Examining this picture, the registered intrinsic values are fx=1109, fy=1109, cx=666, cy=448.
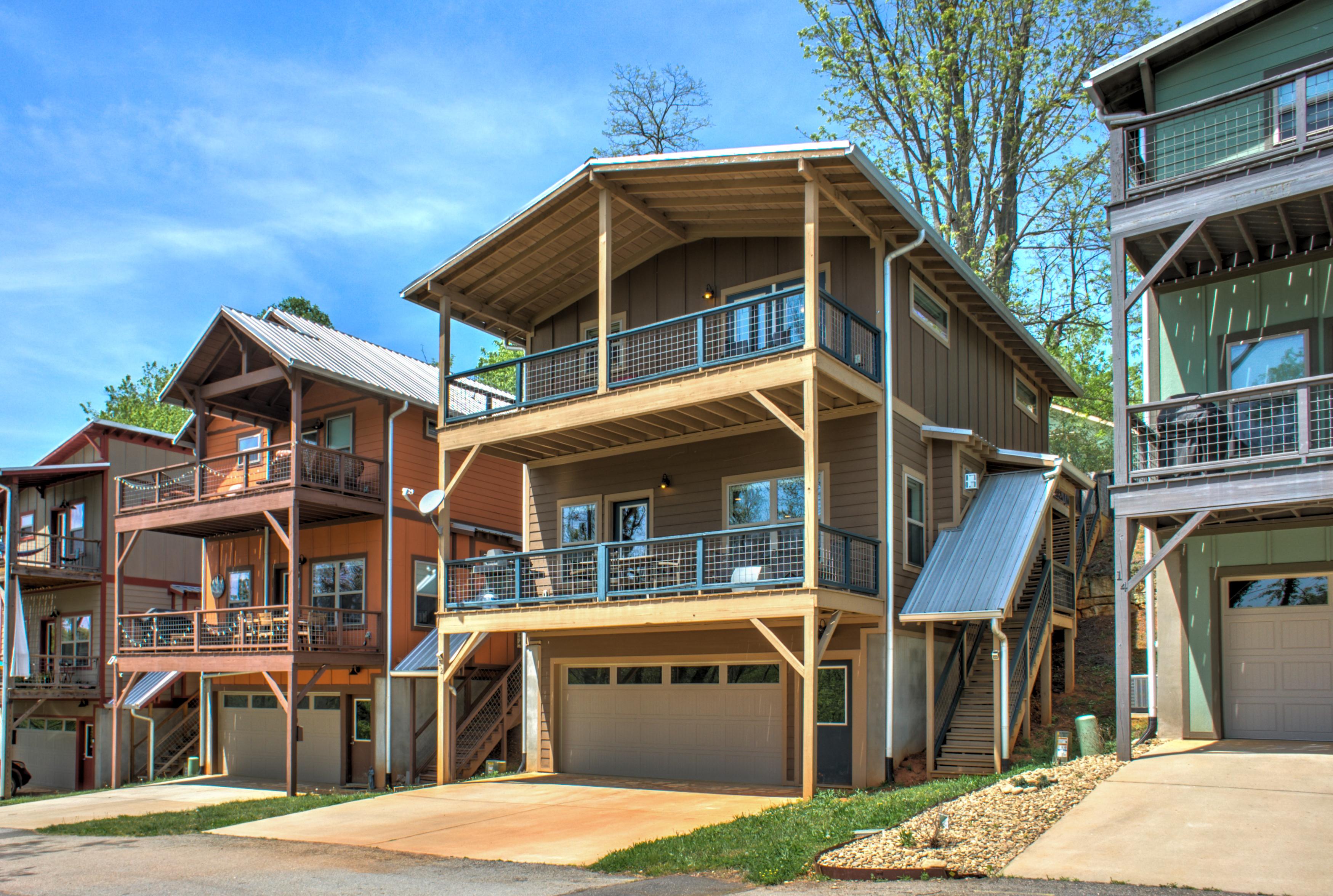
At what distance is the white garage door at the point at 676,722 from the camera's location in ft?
57.2

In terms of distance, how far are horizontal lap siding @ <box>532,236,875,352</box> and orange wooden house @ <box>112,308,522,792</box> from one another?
4.86 meters

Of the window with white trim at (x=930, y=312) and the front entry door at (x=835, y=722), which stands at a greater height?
the window with white trim at (x=930, y=312)

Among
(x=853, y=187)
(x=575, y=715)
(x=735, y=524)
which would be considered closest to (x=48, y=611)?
(x=575, y=715)

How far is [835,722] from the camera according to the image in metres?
16.6

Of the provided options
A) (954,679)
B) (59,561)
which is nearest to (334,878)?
(954,679)

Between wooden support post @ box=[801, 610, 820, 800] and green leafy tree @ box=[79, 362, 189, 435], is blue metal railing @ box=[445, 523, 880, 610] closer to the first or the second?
wooden support post @ box=[801, 610, 820, 800]

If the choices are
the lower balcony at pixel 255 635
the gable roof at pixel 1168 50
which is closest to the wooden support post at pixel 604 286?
the gable roof at pixel 1168 50

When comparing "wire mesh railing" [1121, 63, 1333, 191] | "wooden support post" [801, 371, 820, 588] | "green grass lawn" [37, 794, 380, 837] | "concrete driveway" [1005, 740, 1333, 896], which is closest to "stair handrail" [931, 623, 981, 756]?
"wooden support post" [801, 371, 820, 588]

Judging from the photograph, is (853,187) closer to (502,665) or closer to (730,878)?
(730,878)

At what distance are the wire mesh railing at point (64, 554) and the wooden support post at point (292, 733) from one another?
1137 cm

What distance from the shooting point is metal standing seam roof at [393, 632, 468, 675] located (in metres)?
21.8

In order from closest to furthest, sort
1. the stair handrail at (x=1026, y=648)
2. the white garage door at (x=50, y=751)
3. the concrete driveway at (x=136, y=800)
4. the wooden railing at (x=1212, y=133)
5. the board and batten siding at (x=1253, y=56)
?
the wooden railing at (x=1212, y=133), the board and batten siding at (x=1253, y=56), the stair handrail at (x=1026, y=648), the concrete driveway at (x=136, y=800), the white garage door at (x=50, y=751)

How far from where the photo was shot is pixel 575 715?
776 inches

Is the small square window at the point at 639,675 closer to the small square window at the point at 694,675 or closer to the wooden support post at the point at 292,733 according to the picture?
the small square window at the point at 694,675
